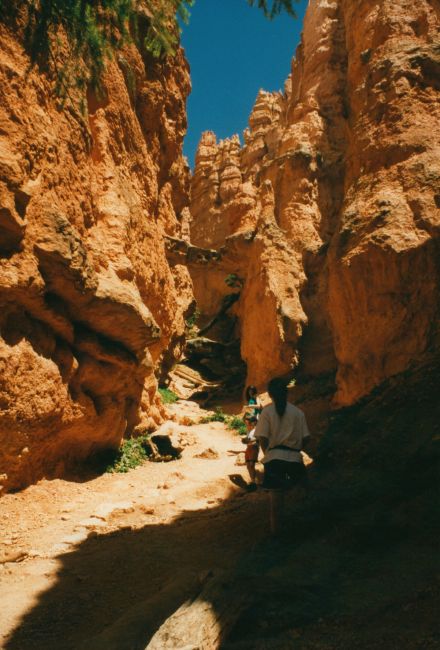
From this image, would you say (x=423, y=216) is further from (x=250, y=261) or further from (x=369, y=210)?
(x=250, y=261)

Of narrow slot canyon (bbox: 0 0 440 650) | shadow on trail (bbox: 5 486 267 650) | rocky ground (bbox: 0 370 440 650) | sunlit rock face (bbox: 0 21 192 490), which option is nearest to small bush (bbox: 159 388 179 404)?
narrow slot canyon (bbox: 0 0 440 650)

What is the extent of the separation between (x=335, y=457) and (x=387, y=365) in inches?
230

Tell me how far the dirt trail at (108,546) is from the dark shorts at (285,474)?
2.66ft

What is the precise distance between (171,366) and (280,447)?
13.1m

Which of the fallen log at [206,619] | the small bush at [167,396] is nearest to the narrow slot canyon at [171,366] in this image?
the fallen log at [206,619]

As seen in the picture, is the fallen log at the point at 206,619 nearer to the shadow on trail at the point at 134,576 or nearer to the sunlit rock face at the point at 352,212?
the shadow on trail at the point at 134,576

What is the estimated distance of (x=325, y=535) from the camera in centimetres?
414

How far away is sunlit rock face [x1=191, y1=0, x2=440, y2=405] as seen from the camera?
1090cm

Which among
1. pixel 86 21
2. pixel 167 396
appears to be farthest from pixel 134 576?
pixel 167 396

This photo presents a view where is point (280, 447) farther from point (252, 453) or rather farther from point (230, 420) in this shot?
point (230, 420)

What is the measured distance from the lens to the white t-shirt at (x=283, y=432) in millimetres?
4457

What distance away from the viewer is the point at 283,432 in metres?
4.52

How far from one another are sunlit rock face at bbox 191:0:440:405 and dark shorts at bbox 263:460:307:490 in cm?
447

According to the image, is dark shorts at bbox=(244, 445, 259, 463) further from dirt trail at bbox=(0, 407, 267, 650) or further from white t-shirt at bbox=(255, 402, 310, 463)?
white t-shirt at bbox=(255, 402, 310, 463)
